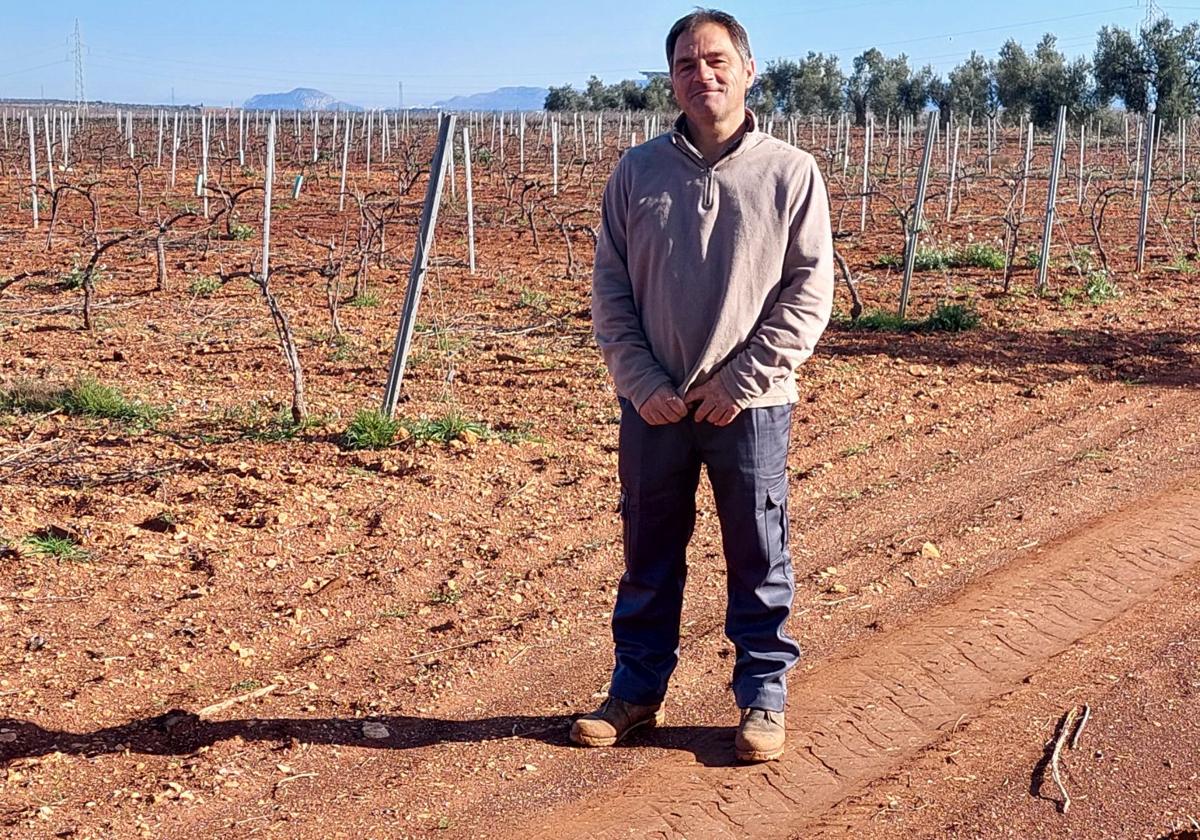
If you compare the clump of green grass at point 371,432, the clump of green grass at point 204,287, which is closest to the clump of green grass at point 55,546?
the clump of green grass at point 371,432

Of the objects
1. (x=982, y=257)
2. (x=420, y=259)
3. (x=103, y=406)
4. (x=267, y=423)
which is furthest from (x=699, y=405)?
(x=982, y=257)

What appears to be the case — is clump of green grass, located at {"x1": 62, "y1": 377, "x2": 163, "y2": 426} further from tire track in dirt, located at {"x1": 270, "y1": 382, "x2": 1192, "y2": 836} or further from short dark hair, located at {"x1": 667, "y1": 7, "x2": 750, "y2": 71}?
short dark hair, located at {"x1": 667, "y1": 7, "x2": 750, "y2": 71}

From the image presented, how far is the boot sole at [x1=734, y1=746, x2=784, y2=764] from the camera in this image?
309 centimetres

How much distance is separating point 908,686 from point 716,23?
1.84 m

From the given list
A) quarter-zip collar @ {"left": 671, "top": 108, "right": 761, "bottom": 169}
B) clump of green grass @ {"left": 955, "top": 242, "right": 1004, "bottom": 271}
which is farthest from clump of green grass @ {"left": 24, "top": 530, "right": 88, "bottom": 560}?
clump of green grass @ {"left": 955, "top": 242, "right": 1004, "bottom": 271}

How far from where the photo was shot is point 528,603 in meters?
4.25

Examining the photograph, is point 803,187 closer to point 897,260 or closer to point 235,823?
point 235,823

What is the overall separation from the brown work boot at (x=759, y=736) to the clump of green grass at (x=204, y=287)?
8.67m

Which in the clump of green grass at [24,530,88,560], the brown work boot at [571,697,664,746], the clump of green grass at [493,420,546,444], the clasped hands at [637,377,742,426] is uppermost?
the clasped hands at [637,377,742,426]

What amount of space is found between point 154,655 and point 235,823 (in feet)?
3.53

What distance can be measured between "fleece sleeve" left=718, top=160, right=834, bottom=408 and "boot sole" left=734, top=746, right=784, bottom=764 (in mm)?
837

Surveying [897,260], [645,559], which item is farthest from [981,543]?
[897,260]

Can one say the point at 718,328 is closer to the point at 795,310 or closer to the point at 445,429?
the point at 795,310

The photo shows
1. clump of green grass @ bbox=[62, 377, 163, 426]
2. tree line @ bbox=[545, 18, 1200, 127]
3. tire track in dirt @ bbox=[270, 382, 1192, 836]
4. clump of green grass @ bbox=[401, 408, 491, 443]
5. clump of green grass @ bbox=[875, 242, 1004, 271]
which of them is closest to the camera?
tire track in dirt @ bbox=[270, 382, 1192, 836]
